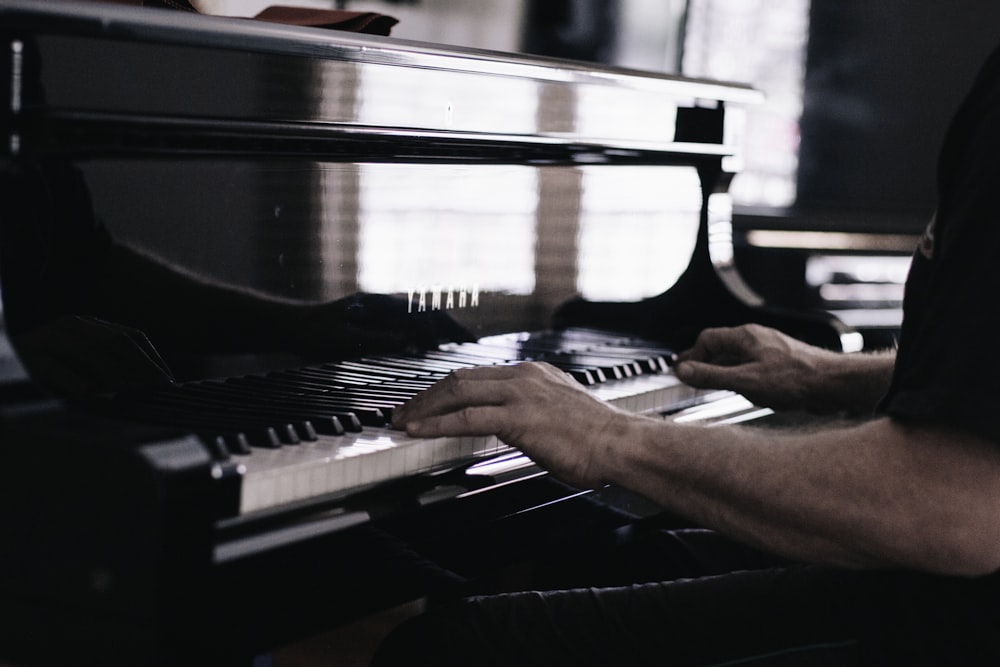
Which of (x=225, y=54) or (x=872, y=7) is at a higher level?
(x=872, y=7)

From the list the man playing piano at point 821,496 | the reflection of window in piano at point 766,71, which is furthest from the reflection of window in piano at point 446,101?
the reflection of window in piano at point 766,71

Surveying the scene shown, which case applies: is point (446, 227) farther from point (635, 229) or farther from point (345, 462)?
point (345, 462)

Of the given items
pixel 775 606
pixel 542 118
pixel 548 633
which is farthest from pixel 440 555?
pixel 542 118

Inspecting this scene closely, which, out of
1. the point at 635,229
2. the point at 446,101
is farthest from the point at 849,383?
the point at 446,101

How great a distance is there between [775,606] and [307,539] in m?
0.57

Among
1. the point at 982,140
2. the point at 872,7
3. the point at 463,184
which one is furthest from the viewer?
the point at 872,7

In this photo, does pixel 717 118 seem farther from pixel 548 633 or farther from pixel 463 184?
pixel 548 633

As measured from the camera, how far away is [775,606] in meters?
1.29

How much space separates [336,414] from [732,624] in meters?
0.51

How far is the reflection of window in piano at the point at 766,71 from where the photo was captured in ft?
13.0

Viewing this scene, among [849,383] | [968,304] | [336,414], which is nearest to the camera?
[968,304]

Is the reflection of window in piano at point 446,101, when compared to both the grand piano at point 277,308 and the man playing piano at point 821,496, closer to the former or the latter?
the grand piano at point 277,308

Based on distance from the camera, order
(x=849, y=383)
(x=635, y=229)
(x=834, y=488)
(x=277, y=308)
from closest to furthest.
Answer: (x=834, y=488) < (x=277, y=308) < (x=849, y=383) < (x=635, y=229)

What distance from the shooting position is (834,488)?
1093 mm
